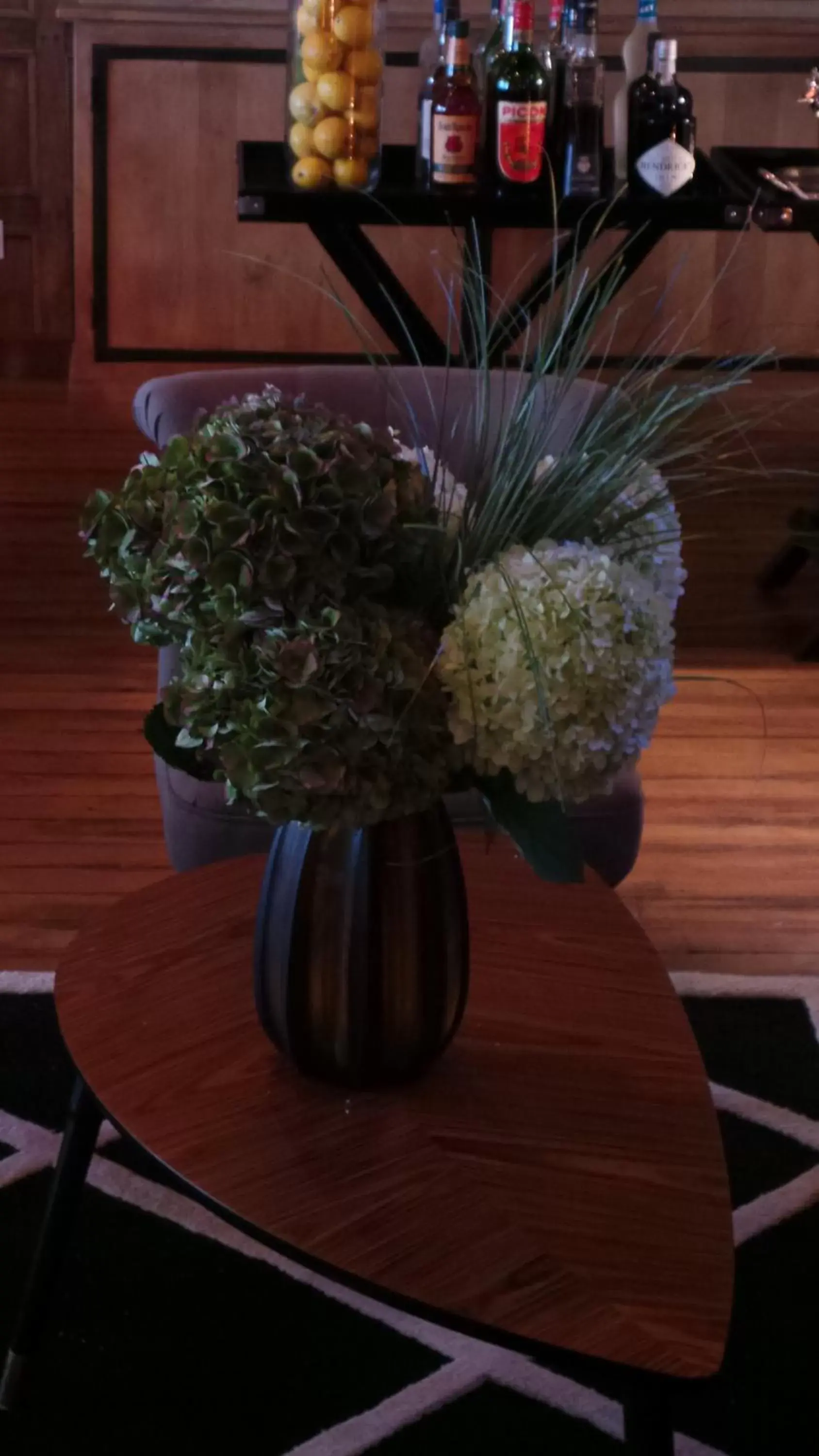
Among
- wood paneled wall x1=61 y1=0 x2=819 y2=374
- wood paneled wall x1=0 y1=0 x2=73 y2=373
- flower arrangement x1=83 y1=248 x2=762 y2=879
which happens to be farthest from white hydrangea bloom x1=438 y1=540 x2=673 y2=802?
wood paneled wall x1=0 y1=0 x2=73 y2=373

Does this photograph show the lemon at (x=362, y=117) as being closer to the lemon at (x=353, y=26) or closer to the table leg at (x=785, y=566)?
the lemon at (x=353, y=26)

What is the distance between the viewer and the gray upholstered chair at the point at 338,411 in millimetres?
1789

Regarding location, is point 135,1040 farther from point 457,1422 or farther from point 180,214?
point 180,214

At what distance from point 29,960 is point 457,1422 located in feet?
3.16

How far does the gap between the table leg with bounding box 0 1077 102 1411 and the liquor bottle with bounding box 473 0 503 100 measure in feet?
6.96

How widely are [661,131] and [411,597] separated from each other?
7.14 feet

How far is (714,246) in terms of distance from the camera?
4.97m

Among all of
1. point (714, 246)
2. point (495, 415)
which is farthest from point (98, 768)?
point (714, 246)

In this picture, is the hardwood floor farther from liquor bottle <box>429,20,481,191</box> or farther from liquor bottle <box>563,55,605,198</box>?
liquor bottle <box>429,20,481,191</box>

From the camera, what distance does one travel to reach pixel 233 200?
15.9ft

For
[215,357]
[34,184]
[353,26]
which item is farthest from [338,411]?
[34,184]

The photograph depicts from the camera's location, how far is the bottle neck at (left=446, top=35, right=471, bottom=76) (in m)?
2.83

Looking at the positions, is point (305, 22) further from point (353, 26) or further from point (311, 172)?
point (311, 172)

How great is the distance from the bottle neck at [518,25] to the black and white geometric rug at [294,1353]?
179 centimetres
